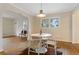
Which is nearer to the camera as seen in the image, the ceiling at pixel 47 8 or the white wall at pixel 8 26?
the ceiling at pixel 47 8

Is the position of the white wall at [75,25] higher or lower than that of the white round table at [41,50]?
higher

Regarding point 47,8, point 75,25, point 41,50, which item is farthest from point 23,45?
point 75,25

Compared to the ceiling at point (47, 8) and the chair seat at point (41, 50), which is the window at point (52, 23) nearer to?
the ceiling at point (47, 8)

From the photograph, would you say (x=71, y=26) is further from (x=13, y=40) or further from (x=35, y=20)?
(x=13, y=40)

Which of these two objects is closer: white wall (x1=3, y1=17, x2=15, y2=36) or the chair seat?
the chair seat

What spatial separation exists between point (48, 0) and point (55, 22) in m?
0.67

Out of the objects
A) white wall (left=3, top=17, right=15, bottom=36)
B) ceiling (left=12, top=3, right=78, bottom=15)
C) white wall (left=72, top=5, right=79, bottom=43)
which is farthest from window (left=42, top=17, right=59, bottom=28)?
white wall (left=3, top=17, right=15, bottom=36)

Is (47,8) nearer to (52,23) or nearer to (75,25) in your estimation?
(52,23)

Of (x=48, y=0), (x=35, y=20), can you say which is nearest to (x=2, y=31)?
(x=35, y=20)

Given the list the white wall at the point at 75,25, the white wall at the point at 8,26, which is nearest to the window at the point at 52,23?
the white wall at the point at 75,25

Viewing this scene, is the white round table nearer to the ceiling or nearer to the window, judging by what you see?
the window

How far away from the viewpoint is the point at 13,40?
6.41ft

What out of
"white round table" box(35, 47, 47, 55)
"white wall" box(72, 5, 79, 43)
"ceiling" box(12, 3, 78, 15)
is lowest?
"white round table" box(35, 47, 47, 55)

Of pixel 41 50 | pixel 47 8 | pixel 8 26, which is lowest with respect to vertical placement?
pixel 41 50
